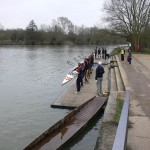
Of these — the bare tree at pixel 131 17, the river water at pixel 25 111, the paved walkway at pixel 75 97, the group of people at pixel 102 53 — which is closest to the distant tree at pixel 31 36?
the bare tree at pixel 131 17

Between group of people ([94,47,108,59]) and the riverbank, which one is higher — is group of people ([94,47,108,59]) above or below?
above

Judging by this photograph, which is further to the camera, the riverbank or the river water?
the river water

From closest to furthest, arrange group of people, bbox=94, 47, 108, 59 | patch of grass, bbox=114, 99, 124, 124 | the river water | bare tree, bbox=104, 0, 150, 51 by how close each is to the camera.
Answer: patch of grass, bbox=114, 99, 124, 124 < the river water < group of people, bbox=94, 47, 108, 59 < bare tree, bbox=104, 0, 150, 51

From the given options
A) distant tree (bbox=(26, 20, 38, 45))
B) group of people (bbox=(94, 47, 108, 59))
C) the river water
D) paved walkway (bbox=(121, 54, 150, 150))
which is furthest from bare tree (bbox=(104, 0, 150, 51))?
distant tree (bbox=(26, 20, 38, 45))

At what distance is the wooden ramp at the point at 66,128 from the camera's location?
9.09 metres

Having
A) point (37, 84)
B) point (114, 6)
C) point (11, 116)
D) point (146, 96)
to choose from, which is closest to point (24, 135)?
point (11, 116)

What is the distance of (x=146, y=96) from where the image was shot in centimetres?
1382

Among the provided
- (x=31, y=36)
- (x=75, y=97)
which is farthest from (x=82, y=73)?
(x=31, y=36)

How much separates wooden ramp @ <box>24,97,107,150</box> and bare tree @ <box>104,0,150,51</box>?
142ft

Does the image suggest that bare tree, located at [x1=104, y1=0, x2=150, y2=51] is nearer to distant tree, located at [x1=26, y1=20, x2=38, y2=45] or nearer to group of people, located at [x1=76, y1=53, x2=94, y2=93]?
group of people, located at [x1=76, y1=53, x2=94, y2=93]

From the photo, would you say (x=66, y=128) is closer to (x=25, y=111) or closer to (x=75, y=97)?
(x=25, y=111)

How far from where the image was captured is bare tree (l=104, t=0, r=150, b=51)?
54.8 meters

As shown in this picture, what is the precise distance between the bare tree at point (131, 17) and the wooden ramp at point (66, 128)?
43.2m

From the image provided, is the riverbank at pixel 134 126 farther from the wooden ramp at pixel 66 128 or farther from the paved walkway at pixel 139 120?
the wooden ramp at pixel 66 128
